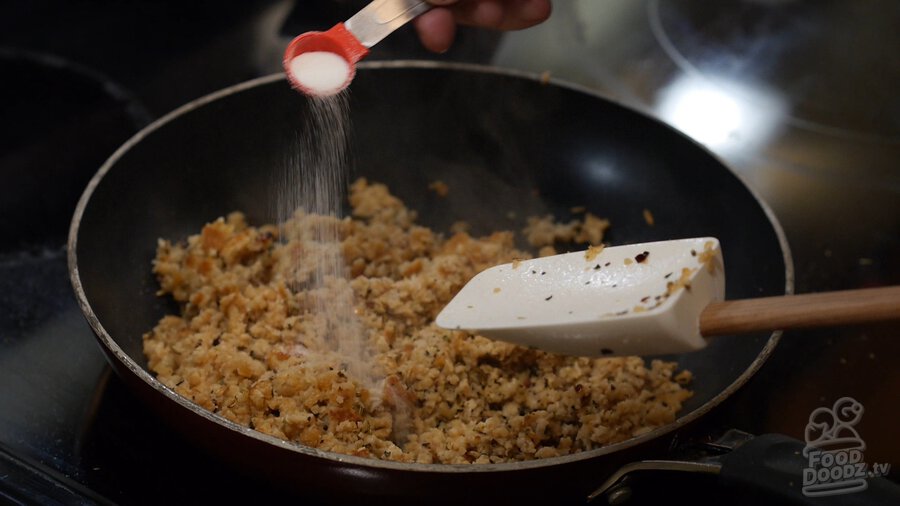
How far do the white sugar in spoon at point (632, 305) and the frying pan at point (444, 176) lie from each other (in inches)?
5.4

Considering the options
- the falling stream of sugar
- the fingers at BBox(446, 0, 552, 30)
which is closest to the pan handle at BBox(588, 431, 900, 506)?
the falling stream of sugar

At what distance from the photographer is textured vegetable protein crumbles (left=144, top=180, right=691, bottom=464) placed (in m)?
1.02

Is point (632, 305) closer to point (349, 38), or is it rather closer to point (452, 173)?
point (349, 38)

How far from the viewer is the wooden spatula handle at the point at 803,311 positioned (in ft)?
2.46

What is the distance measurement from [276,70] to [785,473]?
56.5 inches

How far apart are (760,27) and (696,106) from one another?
0.44 m

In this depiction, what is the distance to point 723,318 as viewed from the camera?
32.8 inches

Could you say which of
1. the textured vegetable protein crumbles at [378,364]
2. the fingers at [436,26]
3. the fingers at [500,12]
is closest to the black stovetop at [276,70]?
the textured vegetable protein crumbles at [378,364]

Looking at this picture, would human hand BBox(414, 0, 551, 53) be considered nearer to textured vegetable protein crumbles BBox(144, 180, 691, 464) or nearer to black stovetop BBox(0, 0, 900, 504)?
textured vegetable protein crumbles BBox(144, 180, 691, 464)

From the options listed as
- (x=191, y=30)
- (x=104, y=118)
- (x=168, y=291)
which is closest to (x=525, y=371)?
(x=168, y=291)

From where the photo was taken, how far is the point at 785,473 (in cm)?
79

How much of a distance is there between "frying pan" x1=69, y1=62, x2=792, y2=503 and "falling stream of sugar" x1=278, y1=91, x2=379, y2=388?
0.04 m

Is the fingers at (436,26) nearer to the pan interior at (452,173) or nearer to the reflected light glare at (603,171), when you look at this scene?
the pan interior at (452,173)

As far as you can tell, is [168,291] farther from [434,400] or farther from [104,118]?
[104,118]
